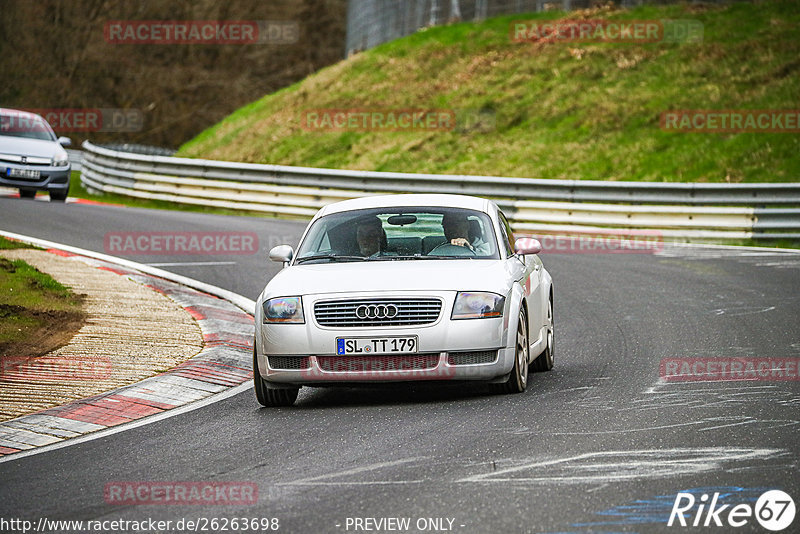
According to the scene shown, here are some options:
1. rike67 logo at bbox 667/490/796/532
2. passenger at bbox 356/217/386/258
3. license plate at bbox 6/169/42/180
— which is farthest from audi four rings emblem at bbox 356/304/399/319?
license plate at bbox 6/169/42/180

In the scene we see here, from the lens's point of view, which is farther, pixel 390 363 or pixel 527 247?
pixel 527 247

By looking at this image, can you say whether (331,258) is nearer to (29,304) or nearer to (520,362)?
(520,362)

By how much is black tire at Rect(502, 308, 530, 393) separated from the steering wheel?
2.28 ft

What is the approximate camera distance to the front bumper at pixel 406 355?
842 cm

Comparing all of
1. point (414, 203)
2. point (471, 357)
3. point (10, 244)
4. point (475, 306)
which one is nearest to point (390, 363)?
point (471, 357)

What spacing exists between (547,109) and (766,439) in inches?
1046

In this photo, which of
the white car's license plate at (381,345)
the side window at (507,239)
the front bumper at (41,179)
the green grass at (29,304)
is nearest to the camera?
the white car's license plate at (381,345)

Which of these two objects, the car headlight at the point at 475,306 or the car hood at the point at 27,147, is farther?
the car hood at the point at 27,147

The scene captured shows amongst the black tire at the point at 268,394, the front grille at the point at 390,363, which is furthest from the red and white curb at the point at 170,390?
the front grille at the point at 390,363

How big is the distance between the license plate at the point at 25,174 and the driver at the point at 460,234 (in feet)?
57.8

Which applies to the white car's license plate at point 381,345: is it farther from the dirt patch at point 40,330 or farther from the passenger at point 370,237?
the dirt patch at point 40,330

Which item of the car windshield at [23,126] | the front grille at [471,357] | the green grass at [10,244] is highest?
the car windshield at [23,126]

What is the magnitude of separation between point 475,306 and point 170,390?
8.08ft

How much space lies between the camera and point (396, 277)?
8703mm
